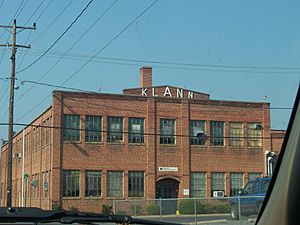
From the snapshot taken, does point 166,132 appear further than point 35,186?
No

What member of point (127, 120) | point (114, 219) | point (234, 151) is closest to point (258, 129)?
point (234, 151)

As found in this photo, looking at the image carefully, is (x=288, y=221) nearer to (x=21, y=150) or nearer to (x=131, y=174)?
(x=131, y=174)

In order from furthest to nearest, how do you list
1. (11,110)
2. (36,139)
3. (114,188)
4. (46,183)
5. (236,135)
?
1. (36,139)
2. (46,183)
3. (114,188)
4. (236,135)
5. (11,110)

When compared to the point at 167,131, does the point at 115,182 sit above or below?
below

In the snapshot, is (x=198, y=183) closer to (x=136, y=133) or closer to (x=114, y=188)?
(x=136, y=133)

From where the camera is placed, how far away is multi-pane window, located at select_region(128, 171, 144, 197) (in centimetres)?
4803

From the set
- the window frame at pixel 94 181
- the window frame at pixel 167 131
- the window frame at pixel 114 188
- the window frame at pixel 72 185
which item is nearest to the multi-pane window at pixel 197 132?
the window frame at pixel 167 131

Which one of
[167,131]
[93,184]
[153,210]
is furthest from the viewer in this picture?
[167,131]

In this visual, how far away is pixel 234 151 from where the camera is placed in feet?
139

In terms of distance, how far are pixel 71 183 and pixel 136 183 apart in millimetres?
5387

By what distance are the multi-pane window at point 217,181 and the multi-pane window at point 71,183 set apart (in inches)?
422

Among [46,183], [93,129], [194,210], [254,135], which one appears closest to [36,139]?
[46,183]

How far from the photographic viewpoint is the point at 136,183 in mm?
48906

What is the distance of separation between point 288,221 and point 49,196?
44424mm
